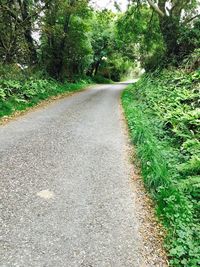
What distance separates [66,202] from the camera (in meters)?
4.63

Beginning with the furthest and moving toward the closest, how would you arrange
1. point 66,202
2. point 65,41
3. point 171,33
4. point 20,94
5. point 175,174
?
point 65,41 → point 171,33 → point 20,94 → point 175,174 → point 66,202

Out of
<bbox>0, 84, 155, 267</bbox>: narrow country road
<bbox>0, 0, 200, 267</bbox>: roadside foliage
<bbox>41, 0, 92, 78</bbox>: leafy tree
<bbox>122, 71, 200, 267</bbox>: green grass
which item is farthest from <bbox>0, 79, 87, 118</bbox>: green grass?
<bbox>41, 0, 92, 78</bbox>: leafy tree

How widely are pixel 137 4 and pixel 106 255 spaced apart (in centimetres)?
2301

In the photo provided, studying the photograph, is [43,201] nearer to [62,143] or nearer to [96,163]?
[96,163]

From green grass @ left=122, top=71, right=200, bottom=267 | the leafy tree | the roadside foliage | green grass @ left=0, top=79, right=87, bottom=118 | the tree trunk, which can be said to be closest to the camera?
green grass @ left=122, top=71, right=200, bottom=267

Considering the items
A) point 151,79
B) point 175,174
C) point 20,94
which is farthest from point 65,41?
point 175,174

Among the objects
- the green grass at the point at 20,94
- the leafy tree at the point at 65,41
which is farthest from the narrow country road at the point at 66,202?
the leafy tree at the point at 65,41

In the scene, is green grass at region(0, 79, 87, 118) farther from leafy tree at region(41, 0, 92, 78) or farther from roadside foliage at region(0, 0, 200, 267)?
leafy tree at region(41, 0, 92, 78)

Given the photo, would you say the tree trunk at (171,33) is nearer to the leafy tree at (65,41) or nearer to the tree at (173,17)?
the tree at (173,17)

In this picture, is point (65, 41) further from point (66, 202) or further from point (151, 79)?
point (66, 202)

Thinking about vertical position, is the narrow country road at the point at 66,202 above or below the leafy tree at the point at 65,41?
below

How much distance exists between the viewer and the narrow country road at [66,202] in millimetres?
3492

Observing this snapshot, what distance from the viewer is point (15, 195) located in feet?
15.4

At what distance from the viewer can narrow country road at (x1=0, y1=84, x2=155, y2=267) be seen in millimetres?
3492
